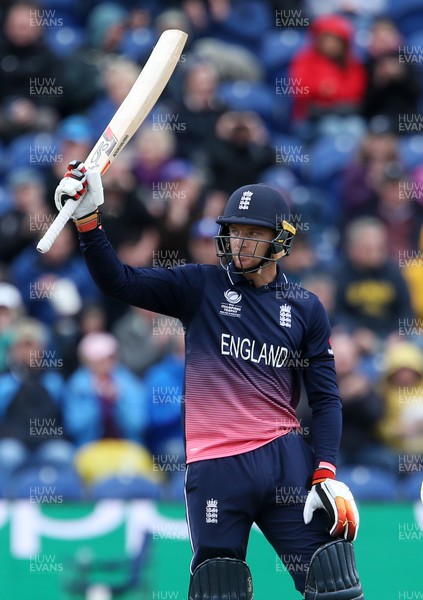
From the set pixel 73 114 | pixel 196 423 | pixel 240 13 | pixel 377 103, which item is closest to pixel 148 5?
pixel 240 13

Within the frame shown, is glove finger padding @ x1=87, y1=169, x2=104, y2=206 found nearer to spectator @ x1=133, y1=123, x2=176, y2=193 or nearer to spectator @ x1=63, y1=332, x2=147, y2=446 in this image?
spectator @ x1=63, y1=332, x2=147, y2=446

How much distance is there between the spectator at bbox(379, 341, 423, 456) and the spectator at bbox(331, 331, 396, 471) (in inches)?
3.9

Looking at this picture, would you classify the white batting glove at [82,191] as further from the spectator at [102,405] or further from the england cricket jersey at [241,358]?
the spectator at [102,405]

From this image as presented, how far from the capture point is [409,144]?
11148 mm

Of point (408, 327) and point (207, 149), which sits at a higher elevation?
point (207, 149)

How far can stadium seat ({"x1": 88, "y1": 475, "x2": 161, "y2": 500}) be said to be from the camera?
7641 millimetres

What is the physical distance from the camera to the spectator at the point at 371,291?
946 centimetres

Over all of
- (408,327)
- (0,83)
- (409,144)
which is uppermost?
(0,83)

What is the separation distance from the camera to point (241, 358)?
554cm

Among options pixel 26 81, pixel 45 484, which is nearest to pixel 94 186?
pixel 45 484

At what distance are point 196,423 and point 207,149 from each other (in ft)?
17.7

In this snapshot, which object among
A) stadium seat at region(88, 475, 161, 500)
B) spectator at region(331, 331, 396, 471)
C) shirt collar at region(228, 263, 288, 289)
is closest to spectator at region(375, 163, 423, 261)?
spectator at region(331, 331, 396, 471)

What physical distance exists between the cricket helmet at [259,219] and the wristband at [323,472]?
943 mm

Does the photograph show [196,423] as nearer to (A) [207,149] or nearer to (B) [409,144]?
(A) [207,149]
